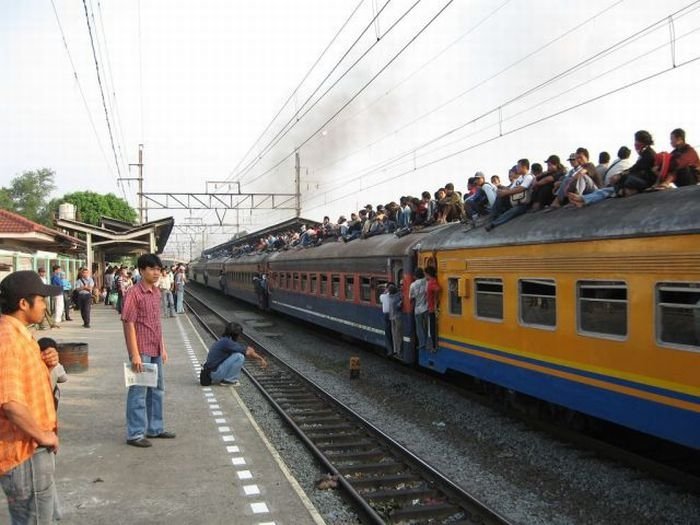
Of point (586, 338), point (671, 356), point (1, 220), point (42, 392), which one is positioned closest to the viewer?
point (42, 392)

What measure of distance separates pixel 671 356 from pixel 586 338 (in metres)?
1.24

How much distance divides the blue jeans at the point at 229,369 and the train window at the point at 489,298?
4208mm

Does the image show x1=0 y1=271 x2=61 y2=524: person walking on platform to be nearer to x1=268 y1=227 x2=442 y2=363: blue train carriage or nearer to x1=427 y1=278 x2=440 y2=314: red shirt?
x1=427 y1=278 x2=440 y2=314: red shirt

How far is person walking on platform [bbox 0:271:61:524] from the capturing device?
135 inches

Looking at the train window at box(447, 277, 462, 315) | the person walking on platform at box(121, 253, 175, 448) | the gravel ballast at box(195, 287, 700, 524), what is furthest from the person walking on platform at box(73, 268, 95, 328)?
the person walking on platform at box(121, 253, 175, 448)

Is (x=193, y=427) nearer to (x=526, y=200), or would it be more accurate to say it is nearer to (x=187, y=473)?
(x=187, y=473)

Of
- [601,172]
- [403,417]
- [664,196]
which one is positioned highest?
[601,172]

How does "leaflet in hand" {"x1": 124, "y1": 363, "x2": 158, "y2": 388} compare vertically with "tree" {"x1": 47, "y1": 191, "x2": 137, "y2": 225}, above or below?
below

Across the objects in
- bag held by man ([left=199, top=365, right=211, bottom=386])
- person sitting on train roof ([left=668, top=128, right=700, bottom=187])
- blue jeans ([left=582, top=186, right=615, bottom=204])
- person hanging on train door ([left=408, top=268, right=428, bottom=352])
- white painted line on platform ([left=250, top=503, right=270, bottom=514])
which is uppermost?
person sitting on train roof ([left=668, top=128, right=700, bottom=187])

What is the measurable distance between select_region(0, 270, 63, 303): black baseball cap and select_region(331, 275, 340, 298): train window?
13.0 m

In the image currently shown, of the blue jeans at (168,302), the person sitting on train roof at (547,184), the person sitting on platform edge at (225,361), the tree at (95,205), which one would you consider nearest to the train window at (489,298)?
the person sitting on train roof at (547,184)

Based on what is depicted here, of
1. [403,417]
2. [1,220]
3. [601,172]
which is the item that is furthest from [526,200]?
[1,220]

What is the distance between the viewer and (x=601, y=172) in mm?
8539

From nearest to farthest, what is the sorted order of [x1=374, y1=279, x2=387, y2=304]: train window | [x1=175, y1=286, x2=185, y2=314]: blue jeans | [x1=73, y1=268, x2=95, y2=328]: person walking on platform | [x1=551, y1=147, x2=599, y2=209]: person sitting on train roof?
[x1=551, y1=147, x2=599, y2=209]: person sitting on train roof < [x1=374, y1=279, x2=387, y2=304]: train window < [x1=73, y1=268, x2=95, y2=328]: person walking on platform < [x1=175, y1=286, x2=185, y2=314]: blue jeans
